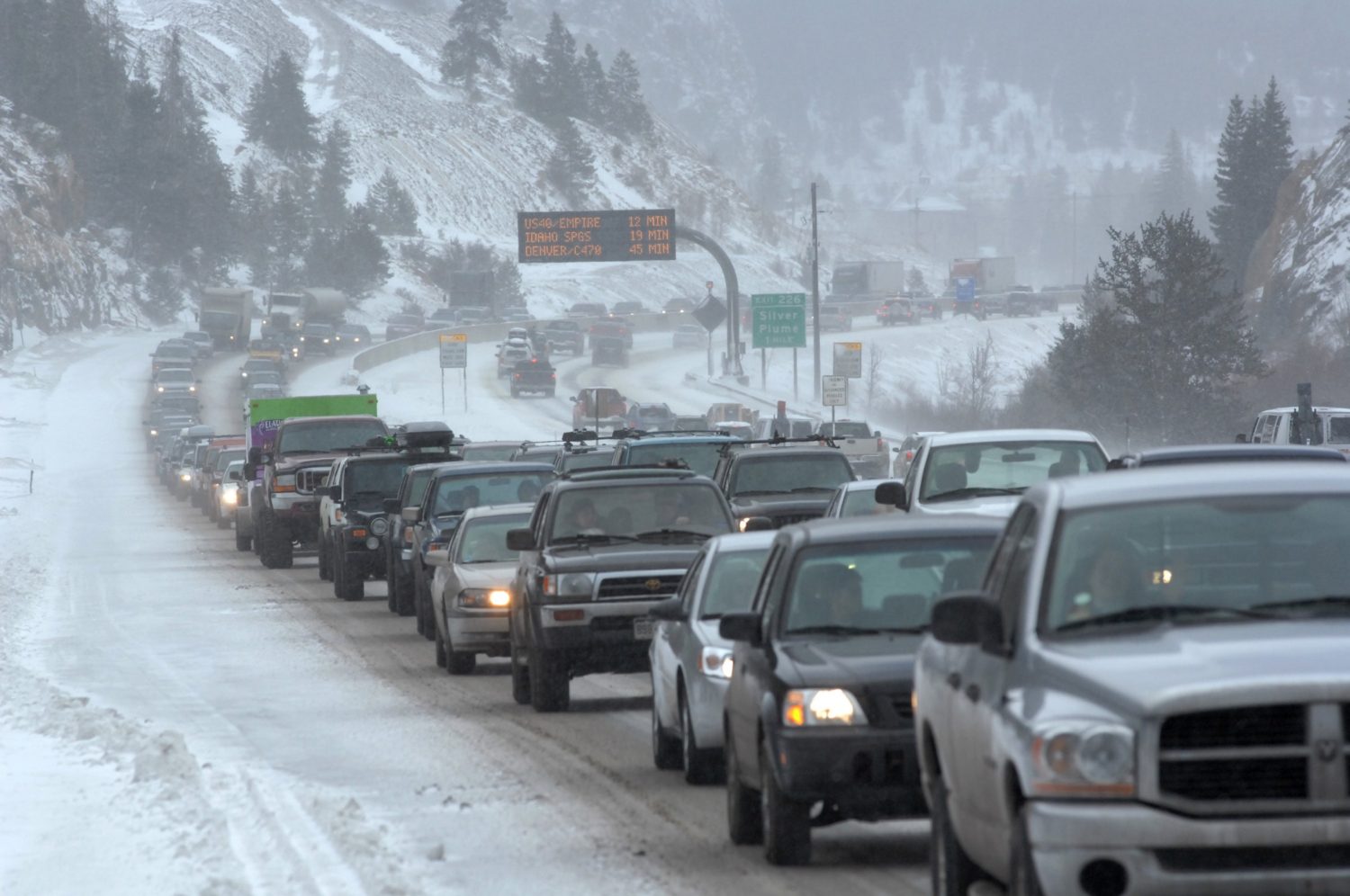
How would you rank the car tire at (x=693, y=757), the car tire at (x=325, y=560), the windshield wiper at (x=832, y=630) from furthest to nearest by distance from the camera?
the car tire at (x=325, y=560)
the car tire at (x=693, y=757)
the windshield wiper at (x=832, y=630)

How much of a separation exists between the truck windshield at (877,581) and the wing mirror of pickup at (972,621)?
334 centimetres

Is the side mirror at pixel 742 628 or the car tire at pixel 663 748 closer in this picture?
the side mirror at pixel 742 628

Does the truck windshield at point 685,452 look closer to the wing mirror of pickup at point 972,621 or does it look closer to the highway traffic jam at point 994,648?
the highway traffic jam at point 994,648

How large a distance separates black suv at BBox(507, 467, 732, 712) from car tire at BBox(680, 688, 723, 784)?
3.34 meters

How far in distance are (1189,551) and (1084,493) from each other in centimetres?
37

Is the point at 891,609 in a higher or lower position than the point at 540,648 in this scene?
higher

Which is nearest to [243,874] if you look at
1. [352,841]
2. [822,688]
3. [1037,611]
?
[352,841]

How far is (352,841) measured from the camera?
10.6 meters

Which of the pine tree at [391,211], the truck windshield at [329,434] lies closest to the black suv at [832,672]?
the truck windshield at [329,434]

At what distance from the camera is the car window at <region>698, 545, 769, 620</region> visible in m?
12.9

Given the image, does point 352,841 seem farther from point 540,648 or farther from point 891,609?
point 540,648

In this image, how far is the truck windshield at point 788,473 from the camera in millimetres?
25422

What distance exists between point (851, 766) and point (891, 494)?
964 centimetres

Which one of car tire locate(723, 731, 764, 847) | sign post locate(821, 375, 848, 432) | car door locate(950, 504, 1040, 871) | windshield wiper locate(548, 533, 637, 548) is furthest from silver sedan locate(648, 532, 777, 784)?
sign post locate(821, 375, 848, 432)
